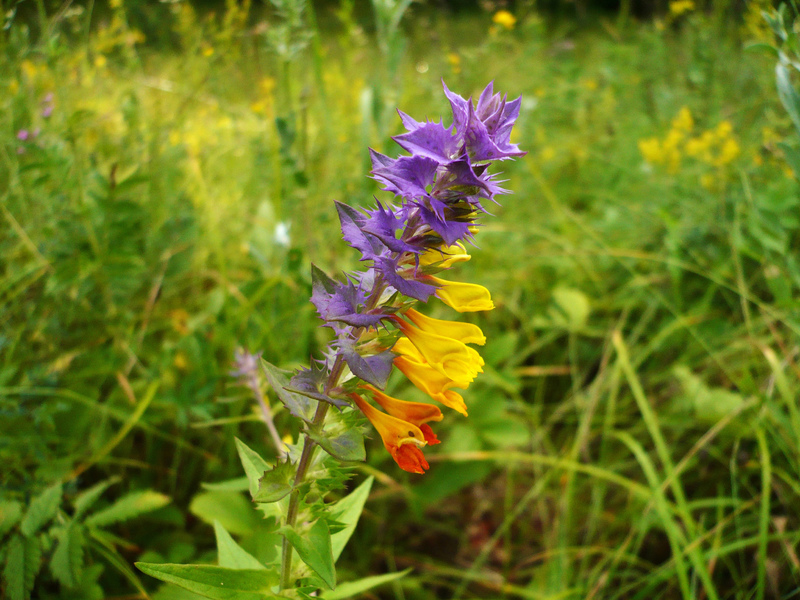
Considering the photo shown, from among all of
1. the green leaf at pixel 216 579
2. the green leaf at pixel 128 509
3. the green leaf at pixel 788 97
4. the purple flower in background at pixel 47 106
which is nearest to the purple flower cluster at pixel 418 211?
the green leaf at pixel 216 579

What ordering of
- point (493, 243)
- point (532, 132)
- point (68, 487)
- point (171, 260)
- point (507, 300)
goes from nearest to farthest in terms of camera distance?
point (68, 487)
point (171, 260)
point (507, 300)
point (493, 243)
point (532, 132)

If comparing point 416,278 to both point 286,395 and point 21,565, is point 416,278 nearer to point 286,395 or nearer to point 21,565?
point 286,395

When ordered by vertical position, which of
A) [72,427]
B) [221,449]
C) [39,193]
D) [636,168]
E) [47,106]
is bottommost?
[636,168]

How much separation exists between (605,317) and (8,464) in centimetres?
230

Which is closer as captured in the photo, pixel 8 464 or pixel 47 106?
pixel 8 464

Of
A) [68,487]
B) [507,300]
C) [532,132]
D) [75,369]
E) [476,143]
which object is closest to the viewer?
[476,143]

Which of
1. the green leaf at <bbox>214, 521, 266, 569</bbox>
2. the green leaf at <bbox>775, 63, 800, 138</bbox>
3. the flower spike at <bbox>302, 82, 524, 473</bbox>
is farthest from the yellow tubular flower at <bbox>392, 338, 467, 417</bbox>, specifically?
the green leaf at <bbox>775, 63, 800, 138</bbox>

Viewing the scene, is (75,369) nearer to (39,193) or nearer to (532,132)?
(39,193)

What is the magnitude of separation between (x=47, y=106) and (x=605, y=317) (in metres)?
2.53

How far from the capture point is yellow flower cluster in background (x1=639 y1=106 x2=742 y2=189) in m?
2.44

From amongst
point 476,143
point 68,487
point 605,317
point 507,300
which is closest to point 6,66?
point 68,487

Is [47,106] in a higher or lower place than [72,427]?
higher

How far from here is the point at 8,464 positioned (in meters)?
1.19

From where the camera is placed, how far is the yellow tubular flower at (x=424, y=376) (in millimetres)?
657
